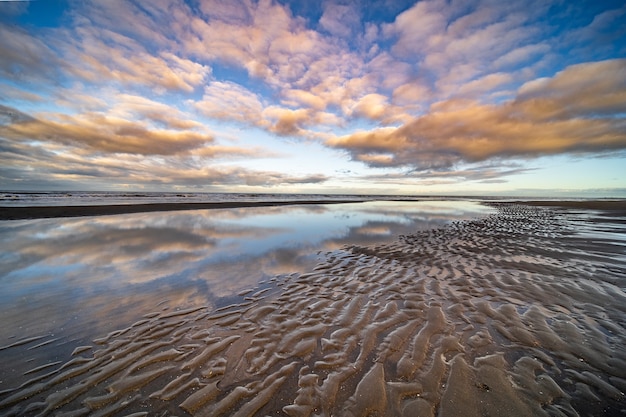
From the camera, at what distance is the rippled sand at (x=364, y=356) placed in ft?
9.62

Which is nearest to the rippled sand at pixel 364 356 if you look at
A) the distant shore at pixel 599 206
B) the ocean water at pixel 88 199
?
the distant shore at pixel 599 206

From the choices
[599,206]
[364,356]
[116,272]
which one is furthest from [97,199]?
[599,206]

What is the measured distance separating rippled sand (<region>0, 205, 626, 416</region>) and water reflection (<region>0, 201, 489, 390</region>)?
57 cm

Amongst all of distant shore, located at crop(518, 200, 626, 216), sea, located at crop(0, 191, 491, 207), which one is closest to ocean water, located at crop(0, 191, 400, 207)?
sea, located at crop(0, 191, 491, 207)

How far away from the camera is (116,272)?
7672 millimetres

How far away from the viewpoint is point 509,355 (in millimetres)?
3807

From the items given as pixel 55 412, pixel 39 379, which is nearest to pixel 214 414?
pixel 55 412

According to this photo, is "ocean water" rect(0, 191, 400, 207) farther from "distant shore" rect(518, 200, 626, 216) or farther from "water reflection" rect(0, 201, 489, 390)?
"distant shore" rect(518, 200, 626, 216)

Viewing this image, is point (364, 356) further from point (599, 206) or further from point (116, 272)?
point (599, 206)

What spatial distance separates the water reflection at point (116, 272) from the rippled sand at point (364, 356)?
22.3 inches

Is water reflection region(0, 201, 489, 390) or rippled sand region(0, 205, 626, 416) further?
water reflection region(0, 201, 489, 390)

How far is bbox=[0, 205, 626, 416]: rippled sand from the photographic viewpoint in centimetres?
293

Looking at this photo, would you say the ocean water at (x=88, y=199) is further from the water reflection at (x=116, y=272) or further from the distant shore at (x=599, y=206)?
the distant shore at (x=599, y=206)

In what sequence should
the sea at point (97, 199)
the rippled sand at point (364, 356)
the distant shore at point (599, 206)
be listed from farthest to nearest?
the sea at point (97, 199)
the distant shore at point (599, 206)
the rippled sand at point (364, 356)
